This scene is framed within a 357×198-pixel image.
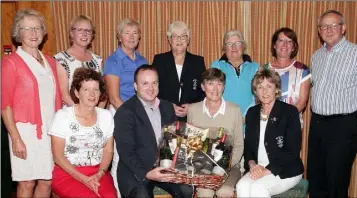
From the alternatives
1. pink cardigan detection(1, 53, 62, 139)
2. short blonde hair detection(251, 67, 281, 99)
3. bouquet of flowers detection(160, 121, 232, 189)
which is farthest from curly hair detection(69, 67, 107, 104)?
short blonde hair detection(251, 67, 281, 99)

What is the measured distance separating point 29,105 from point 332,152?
2505 millimetres

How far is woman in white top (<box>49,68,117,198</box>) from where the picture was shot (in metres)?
3.11

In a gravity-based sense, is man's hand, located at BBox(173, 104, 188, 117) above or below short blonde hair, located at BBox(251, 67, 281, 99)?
below

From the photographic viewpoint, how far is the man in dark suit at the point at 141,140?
3.12m

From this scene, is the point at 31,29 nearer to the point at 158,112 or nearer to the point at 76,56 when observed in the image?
the point at 76,56

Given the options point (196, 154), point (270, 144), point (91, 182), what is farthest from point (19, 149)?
point (270, 144)

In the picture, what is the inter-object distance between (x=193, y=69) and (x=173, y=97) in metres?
0.32

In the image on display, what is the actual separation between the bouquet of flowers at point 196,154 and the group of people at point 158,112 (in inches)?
5.2

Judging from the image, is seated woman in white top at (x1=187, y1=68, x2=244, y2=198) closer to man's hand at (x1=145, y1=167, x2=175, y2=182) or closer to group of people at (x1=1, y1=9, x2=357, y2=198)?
group of people at (x1=1, y1=9, x2=357, y2=198)

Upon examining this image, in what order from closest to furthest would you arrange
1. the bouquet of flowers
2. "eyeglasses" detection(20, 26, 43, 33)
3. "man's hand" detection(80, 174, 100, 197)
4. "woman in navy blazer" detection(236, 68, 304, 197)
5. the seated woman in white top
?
the bouquet of flowers < "man's hand" detection(80, 174, 100, 197) < "woman in navy blazer" detection(236, 68, 304, 197) < "eyeglasses" detection(20, 26, 43, 33) < the seated woman in white top

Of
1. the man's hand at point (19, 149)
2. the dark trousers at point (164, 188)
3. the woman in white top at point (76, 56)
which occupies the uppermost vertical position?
the woman in white top at point (76, 56)

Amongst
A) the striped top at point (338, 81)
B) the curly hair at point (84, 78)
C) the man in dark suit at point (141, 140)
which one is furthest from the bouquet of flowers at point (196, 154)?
the striped top at point (338, 81)

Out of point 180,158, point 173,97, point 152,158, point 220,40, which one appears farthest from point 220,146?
point 220,40

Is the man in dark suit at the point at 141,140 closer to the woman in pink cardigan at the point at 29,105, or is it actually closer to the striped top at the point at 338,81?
the woman in pink cardigan at the point at 29,105
